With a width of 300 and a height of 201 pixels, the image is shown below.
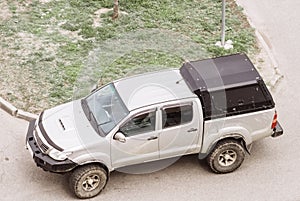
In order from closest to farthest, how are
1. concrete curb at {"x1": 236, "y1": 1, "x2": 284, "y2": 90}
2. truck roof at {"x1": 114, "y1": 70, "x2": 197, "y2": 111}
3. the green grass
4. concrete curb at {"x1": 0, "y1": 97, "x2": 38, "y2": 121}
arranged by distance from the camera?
truck roof at {"x1": 114, "y1": 70, "x2": 197, "y2": 111} → concrete curb at {"x1": 0, "y1": 97, "x2": 38, "y2": 121} → the green grass → concrete curb at {"x1": 236, "y1": 1, "x2": 284, "y2": 90}

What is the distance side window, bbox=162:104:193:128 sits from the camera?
1142cm

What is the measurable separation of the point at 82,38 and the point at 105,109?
14.1 ft

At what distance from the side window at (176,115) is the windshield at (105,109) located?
0.70 m

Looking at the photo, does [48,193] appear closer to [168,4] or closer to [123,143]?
[123,143]

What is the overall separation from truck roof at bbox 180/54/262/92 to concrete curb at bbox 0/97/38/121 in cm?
335

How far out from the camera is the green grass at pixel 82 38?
14.2 meters

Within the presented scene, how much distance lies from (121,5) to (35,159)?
263 inches

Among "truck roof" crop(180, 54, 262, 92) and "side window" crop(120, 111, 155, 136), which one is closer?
"side window" crop(120, 111, 155, 136)

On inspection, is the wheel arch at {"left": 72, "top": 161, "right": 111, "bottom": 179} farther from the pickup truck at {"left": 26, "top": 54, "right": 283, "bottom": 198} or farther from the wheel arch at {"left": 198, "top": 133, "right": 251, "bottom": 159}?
the wheel arch at {"left": 198, "top": 133, "right": 251, "bottom": 159}

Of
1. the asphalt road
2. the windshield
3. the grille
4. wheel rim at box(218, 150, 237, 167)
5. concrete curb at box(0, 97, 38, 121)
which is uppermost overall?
the windshield

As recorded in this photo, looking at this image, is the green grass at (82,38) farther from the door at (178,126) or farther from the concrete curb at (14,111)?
the door at (178,126)

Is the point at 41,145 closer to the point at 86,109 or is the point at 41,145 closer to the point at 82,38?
the point at 86,109

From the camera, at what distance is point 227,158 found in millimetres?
12016

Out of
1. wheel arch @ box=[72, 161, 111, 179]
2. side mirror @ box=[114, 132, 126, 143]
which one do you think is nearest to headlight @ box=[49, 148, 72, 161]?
wheel arch @ box=[72, 161, 111, 179]
